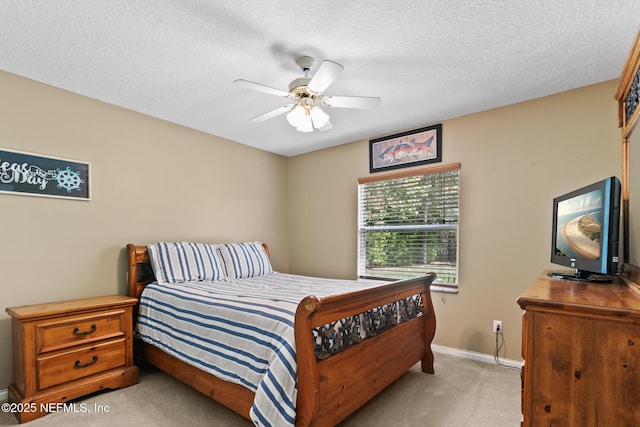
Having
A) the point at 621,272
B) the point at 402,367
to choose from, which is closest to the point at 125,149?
the point at 402,367

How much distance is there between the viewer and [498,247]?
2969mm

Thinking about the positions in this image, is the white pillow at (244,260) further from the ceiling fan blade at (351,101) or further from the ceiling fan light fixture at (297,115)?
the ceiling fan blade at (351,101)

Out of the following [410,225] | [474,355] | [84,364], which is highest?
[410,225]

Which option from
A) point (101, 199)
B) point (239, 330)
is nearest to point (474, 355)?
point (239, 330)

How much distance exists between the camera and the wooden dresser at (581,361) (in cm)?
112

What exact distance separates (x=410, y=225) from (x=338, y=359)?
2.09m

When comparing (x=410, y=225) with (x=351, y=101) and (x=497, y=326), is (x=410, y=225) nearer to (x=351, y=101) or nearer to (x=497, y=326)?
(x=497, y=326)

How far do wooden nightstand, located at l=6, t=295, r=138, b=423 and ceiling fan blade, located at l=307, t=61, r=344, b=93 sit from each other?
7.23 feet

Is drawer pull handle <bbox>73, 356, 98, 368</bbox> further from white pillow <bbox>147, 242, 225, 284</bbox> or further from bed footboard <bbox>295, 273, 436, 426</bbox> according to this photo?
bed footboard <bbox>295, 273, 436, 426</bbox>

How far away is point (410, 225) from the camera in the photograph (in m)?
3.56

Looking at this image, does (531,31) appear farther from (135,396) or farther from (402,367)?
(135,396)

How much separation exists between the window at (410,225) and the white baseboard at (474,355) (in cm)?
62

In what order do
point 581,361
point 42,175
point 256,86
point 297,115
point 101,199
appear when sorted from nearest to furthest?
point 581,361
point 256,86
point 297,115
point 42,175
point 101,199

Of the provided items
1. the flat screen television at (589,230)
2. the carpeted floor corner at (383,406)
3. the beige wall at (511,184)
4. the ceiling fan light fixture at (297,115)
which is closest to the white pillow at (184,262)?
the carpeted floor corner at (383,406)
